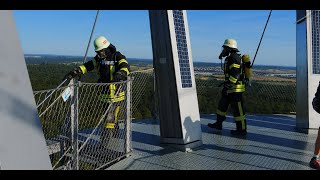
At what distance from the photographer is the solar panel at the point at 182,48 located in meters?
5.48

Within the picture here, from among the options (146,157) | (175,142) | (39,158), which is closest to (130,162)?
(146,157)

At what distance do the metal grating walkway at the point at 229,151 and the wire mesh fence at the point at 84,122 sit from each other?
30cm

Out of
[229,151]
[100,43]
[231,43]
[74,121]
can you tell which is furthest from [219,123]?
[74,121]

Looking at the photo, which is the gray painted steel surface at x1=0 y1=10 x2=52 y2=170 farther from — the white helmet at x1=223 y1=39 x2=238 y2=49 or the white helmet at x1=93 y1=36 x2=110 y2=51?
the white helmet at x1=223 y1=39 x2=238 y2=49

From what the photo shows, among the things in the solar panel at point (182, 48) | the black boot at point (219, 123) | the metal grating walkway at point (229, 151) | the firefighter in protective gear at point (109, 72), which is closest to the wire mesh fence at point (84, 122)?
the firefighter in protective gear at point (109, 72)

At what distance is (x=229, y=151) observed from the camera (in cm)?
552

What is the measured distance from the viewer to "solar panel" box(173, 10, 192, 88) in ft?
18.0

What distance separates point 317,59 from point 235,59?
1.59 m

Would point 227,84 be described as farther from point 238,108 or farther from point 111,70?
point 111,70

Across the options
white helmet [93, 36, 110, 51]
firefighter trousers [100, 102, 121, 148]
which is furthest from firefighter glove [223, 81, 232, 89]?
white helmet [93, 36, 110, 51]

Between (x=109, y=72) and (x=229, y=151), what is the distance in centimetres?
204

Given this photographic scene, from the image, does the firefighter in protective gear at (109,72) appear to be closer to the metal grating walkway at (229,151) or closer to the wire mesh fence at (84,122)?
the wire mesh fence at (84,122)

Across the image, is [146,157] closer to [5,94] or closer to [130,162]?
[130,162]
